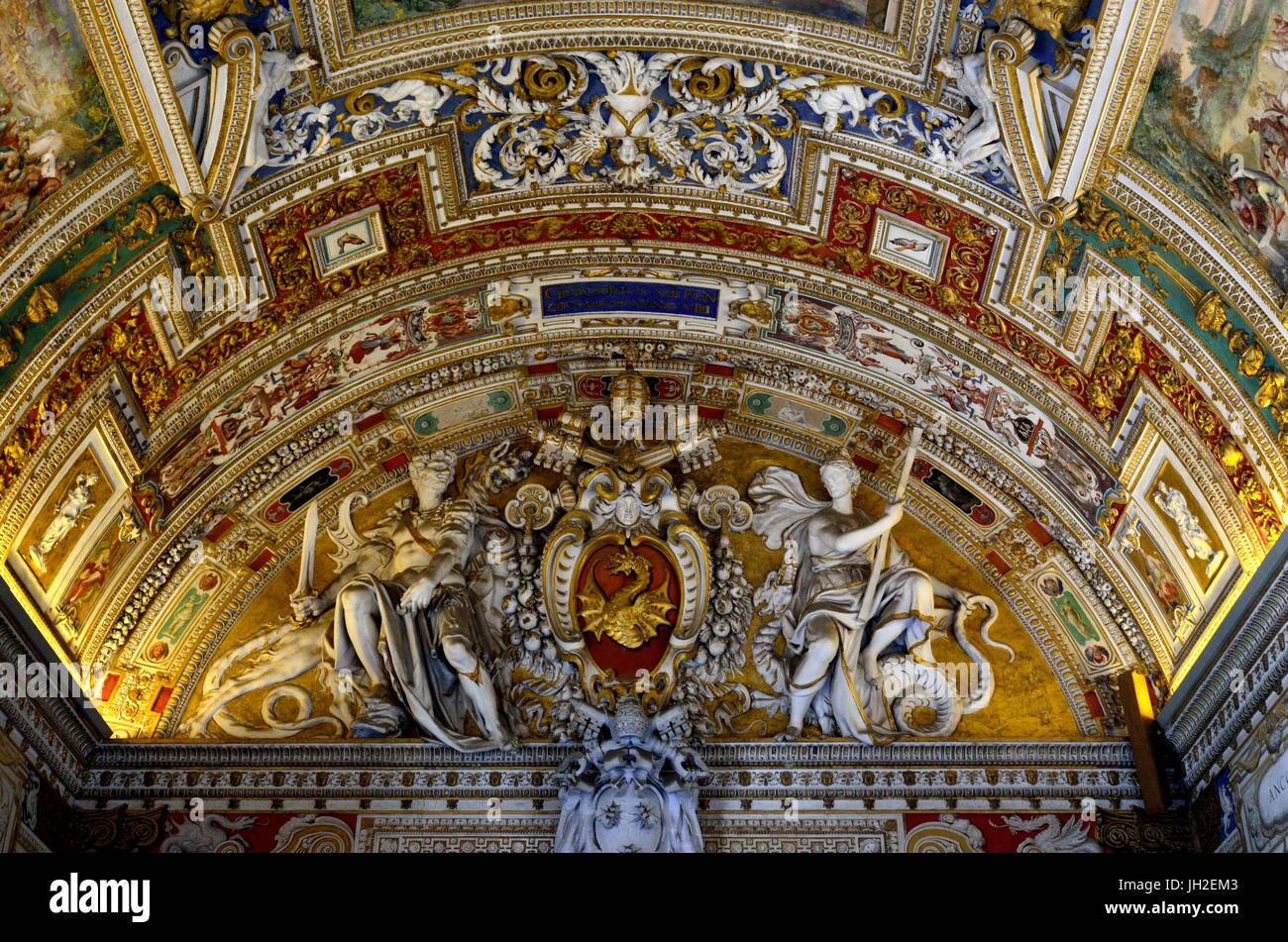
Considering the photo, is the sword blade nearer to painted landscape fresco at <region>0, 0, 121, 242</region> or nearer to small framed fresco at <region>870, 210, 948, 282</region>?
painted landscape fresco at <region>0, 0, 121, 242</region>

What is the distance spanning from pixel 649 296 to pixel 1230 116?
4809 millimetres

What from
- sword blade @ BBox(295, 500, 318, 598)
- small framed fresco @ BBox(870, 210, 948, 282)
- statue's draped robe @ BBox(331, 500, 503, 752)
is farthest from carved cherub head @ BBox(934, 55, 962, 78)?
sword blade @ BBox(295, 500, 318, 598)

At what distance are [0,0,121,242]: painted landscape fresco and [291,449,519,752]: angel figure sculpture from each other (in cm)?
381

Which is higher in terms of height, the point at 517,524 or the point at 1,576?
the point at 517,524

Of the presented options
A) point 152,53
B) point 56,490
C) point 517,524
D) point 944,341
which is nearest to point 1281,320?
point 944,341

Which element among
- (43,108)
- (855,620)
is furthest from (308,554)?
(855,620)

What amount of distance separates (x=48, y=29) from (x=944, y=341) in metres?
6.70

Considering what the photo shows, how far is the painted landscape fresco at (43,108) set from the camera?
9500 mm

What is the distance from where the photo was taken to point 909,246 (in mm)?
11992

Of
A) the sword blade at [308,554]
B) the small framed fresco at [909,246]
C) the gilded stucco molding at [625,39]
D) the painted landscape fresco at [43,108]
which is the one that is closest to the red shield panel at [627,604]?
the sword blade at [308,554]

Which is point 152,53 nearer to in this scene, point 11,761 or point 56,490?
point 56,490
